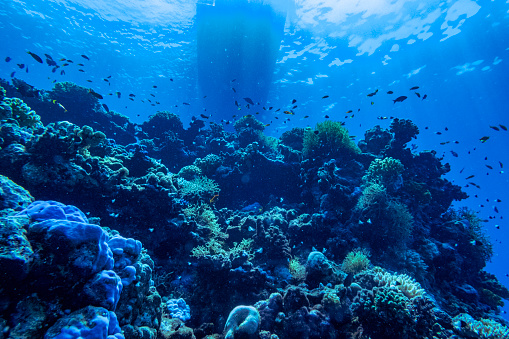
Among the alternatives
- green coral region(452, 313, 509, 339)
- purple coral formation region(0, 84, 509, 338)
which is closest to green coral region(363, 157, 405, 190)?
purple coral formation region(0, 84, 509, 338)

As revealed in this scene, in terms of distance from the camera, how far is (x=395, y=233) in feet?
27.7

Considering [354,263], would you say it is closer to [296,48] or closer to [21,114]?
[21,114]

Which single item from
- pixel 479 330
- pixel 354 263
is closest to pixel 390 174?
pixel 354 263

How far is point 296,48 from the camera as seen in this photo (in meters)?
24.2

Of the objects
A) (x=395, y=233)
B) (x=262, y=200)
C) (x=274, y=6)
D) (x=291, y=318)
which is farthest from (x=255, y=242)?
(x=274, y=6)

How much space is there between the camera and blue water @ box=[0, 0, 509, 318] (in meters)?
20.4

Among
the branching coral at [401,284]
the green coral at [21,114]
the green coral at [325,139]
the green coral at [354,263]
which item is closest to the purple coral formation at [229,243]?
the branching coral at [401,284]

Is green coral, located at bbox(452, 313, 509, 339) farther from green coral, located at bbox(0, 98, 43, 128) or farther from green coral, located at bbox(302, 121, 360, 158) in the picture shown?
green coral, located at bbox(0, 98, 43, 128)

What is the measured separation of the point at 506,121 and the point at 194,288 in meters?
52.4

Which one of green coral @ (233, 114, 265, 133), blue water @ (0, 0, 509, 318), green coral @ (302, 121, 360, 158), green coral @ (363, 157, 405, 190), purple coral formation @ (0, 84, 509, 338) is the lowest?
purple coral formation @ (0, 84, 509, 338)

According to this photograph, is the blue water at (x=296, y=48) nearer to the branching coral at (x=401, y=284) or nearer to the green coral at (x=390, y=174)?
the green coral at (x=390, y=174)

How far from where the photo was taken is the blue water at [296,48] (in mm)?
20359

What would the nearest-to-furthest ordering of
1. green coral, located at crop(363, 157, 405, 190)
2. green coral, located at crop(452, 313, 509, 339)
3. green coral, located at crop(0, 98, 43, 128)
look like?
1. green coral, located at crop(452, 313, 509, 339)
2. green coral, located at crop(0, 98, 43, 128)
3. green coral, located at crop(363, 157, 405, 190)

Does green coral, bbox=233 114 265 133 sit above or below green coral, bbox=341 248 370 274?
above
